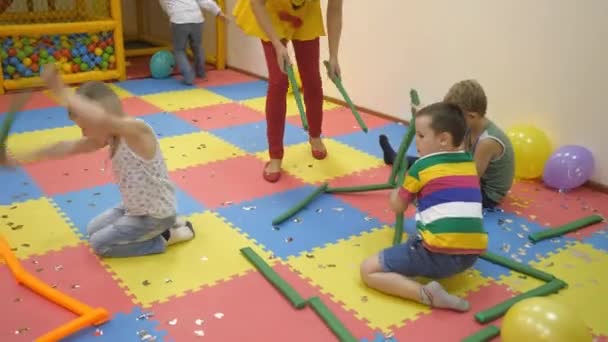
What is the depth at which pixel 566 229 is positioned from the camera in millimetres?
2498

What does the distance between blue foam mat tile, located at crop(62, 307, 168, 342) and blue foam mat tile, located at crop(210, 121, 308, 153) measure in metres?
1.62

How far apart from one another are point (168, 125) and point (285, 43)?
1.17 meters

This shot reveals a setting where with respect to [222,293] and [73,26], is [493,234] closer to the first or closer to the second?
[222,293]

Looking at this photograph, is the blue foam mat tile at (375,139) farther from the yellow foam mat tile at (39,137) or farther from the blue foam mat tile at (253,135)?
the yellow foam mat tile at (39,137)

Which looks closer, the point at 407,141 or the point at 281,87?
the point at 407,141

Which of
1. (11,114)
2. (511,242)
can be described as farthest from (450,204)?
(11,114)

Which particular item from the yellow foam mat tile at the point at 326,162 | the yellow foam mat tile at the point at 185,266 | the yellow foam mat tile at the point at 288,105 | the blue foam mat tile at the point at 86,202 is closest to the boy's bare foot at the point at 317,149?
the yellow foam mat tile at the point at 326,162

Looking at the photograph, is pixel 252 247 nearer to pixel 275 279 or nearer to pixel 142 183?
pixel 275 279

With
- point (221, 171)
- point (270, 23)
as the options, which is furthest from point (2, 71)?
point (270, 23)

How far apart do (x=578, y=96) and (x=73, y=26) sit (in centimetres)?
356

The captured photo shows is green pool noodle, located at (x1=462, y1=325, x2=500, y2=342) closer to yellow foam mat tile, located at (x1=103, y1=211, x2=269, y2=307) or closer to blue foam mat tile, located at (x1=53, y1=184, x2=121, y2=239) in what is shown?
yellow foam mat tile, located at (x1=103, y1=211, x2=269, y2=307)

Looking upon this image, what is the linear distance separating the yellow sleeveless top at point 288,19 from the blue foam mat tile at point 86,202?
101 centimetres

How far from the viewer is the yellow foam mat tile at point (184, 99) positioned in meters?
4.20

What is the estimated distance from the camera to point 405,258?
1983 millimetres
